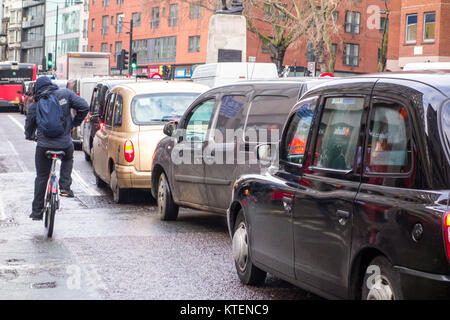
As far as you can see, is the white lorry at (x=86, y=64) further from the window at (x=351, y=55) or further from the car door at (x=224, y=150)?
the car door at (x=224, y=150)

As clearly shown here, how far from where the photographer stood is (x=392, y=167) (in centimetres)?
523

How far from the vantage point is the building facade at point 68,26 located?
348 feet

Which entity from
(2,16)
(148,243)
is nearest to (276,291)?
(148,243)

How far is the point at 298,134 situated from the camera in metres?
6.77

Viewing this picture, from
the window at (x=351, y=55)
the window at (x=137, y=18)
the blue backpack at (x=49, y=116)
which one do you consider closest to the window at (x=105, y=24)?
Answer: the window at (x=137, y=18)

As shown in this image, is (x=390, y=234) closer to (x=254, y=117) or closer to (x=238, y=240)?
(x=238, y=240)

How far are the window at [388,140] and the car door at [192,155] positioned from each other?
5448 millimetres

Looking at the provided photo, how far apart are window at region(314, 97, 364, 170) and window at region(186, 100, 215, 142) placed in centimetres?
481

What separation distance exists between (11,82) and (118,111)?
49.6m

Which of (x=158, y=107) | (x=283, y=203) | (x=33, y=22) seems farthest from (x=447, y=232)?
(x=33, y=22)

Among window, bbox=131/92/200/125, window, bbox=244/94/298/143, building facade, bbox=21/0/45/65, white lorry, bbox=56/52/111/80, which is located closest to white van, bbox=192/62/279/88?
window, bbox=131/92/200/125

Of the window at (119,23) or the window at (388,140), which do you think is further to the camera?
the window at (119,23)

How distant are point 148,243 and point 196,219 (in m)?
2.40

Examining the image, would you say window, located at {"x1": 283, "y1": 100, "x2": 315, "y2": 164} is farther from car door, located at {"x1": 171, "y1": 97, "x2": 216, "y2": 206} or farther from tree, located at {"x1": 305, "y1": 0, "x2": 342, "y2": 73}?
tree, located at {"x1": 305, "y1": 0, "x2": 342, "y2": 73}
